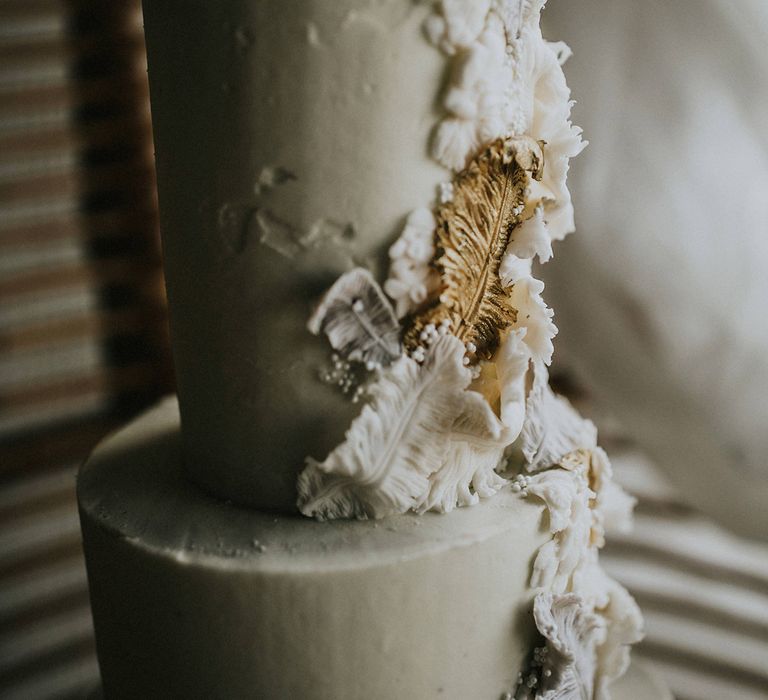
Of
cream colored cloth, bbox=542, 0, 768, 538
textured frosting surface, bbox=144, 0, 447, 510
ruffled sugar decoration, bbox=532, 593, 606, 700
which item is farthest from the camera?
cream colored cloth, bbox=542, 0, 768, 538

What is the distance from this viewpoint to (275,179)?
627mm

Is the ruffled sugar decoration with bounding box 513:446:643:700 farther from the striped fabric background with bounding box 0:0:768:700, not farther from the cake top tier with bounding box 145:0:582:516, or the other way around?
the striped fabric background with bounding box 0:0:768:700

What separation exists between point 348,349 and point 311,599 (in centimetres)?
18

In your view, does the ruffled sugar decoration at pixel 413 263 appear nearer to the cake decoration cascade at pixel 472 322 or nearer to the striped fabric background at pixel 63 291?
the cake decoration cascade at pixel 472 322

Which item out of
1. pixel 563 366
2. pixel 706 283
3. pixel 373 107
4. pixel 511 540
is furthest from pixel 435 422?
pixel 563 366

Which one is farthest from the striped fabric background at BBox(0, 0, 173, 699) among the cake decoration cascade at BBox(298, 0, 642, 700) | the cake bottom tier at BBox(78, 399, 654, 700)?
the cake decoration cascade at BBox(298, 0, 642, 700)

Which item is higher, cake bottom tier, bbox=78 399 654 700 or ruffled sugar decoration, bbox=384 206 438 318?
ruffled sugar decoration, bbox=384 206 438 318

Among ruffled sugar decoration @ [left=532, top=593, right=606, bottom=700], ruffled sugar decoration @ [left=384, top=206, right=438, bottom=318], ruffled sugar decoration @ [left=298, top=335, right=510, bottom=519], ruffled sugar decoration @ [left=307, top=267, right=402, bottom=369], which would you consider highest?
ruffled sugar decoration @ [left=384, top=206, right=438, bottom=318]

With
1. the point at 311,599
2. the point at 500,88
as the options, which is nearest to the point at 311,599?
the point at 311,599

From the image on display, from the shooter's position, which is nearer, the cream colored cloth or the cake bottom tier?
the cake bottom tier

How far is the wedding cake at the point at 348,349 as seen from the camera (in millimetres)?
612

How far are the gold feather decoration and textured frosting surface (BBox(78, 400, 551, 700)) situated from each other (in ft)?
0.53

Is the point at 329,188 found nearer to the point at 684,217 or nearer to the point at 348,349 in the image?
the point at 348,349

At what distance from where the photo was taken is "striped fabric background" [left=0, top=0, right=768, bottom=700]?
1.27 m
